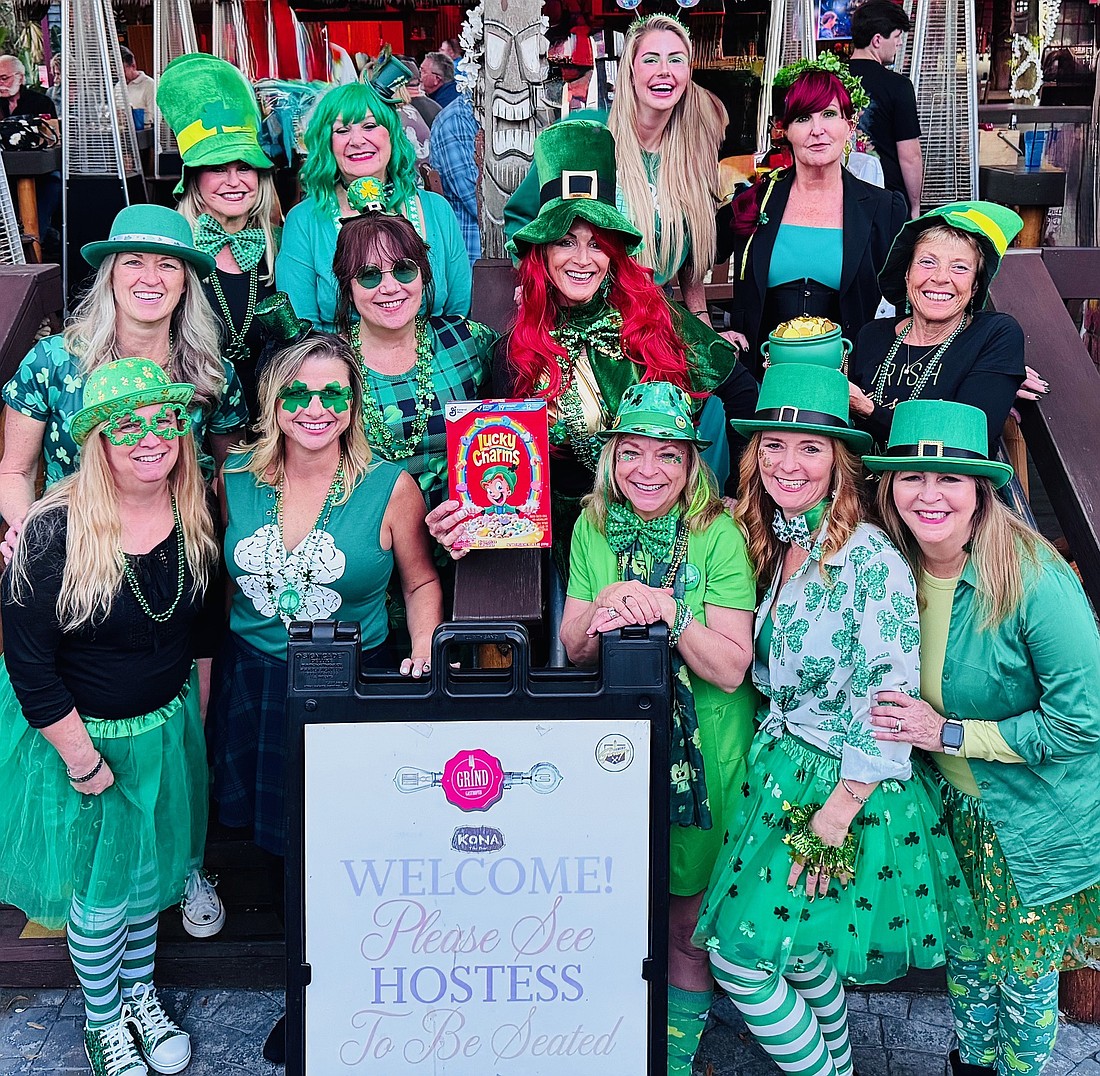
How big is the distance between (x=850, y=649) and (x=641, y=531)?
0.52 meters

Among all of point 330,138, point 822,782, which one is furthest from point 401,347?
point 822,782

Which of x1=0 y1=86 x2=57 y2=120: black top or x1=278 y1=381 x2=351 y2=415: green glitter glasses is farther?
x1=0 y1=86 x2=57 y2=120: black top

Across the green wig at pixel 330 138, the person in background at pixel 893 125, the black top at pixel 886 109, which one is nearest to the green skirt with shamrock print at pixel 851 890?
the green wig at pixel 330 138

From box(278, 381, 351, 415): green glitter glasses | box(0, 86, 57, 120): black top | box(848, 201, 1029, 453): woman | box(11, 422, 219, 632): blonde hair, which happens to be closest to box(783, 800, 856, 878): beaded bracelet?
box(848, 201, 1029, 453): woman

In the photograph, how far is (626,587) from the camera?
8.66 feet

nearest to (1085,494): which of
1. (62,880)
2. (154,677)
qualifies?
(154,677)

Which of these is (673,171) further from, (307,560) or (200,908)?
(200,908)

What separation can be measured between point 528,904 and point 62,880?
1279mm

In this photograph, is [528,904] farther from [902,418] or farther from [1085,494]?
[1085,494]

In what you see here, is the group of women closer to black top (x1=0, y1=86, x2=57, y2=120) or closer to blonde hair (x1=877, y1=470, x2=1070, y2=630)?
blonde hair (x1=877, y1=470, x2=1070, y2=630)

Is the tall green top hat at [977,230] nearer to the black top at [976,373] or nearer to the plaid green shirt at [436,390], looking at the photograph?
the black top at [976,373]

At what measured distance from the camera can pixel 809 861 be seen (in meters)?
2.64

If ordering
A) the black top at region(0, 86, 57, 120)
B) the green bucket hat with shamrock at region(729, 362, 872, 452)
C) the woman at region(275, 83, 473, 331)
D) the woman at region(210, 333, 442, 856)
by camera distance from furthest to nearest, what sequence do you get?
the black top at region(0, 86, 57, 120) < the woman at region(275, 83, 473, 331) < the woman at region(210, 333, 442, 856) < the green bucket hat with shamrock at region(729, 362, 872, 452)

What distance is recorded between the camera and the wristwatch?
102 inches
